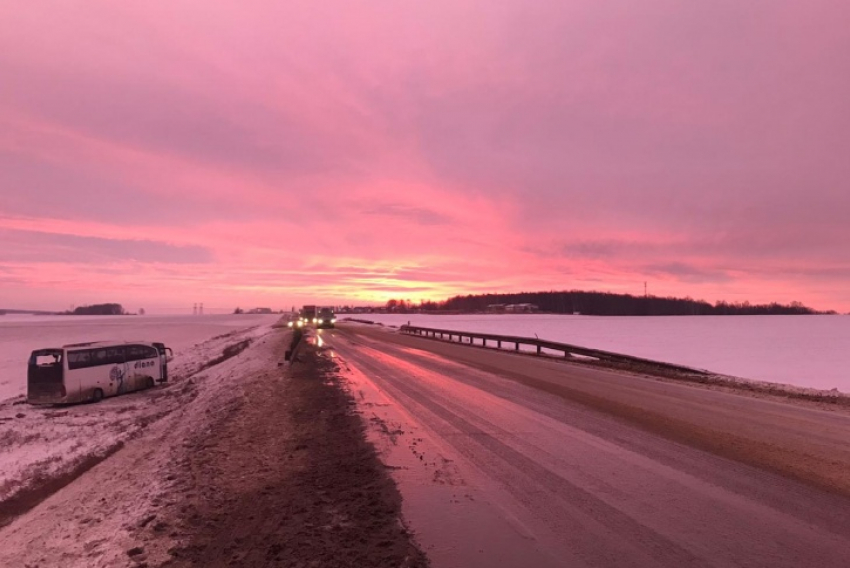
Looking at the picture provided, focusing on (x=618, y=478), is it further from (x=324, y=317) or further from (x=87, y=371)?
(x=324, y=317)

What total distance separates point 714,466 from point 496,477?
132 inches

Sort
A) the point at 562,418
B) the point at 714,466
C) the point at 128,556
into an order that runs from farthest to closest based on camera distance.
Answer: the point at 562,418 < the point at 714,466 < the point at 128,556

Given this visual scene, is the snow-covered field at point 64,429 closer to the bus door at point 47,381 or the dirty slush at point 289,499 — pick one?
the bus door at point 47,381

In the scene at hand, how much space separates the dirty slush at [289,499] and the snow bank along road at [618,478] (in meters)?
0.41

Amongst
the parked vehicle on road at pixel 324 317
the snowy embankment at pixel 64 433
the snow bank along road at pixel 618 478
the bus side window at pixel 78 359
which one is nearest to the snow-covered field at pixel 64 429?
the snowy embankment at pixel 64 433

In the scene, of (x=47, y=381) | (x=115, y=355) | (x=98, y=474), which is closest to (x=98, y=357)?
(x=115, y=355)

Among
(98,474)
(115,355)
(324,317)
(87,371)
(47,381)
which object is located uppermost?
(324,317)

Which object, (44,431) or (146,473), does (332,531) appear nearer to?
(146,473)

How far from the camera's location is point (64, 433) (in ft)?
48.1

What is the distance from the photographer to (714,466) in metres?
7.28

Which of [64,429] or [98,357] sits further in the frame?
[98,357]

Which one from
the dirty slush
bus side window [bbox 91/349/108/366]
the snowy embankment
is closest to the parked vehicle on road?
the snowy embankment

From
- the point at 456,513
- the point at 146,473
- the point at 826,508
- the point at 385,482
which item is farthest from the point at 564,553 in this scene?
the point at 146,473

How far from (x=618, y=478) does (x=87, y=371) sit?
22147 millimetres
